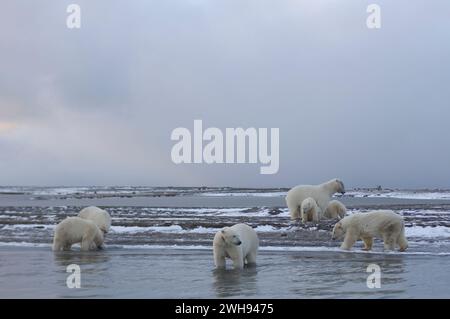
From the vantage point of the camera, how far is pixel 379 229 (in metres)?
15.0

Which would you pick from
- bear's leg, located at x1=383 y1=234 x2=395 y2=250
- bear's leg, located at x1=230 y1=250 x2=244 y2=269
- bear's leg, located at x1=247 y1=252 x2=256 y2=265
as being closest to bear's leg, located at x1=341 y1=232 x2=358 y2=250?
bear's leg, located at x1=383 y1=234 x2=395 y2=250

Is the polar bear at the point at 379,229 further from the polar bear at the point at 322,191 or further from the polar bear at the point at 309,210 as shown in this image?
the polar bear at the point at 322,191

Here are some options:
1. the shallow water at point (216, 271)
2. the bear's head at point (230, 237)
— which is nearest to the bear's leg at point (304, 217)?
the shallow water at point (216, 271)

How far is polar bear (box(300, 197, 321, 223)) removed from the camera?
21.6m

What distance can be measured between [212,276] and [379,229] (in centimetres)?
570

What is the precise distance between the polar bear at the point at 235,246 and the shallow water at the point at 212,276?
1.02ft

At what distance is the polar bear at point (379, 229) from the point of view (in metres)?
15.0

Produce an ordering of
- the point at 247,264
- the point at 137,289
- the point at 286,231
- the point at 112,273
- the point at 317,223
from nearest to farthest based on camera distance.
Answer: the point at 137,289 < the point at 112,273 < the point at 247,264 < the point at 286,231 < the point at 317,223

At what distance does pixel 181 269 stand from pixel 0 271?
3.62 meters

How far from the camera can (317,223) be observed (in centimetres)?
2148
